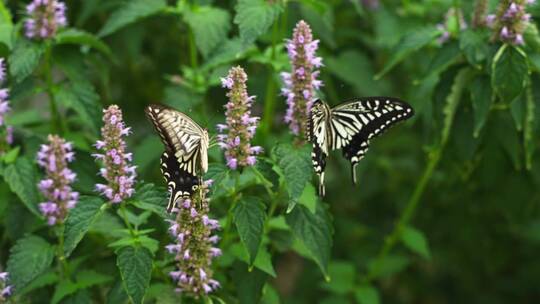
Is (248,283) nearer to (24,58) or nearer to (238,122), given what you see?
(238,122)

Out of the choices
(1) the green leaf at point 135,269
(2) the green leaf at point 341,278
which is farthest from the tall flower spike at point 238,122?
(2) the green leaf at point 341,278

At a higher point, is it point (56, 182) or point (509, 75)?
point (509, 75)

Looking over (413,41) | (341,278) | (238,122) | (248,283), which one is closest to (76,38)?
(238,122)

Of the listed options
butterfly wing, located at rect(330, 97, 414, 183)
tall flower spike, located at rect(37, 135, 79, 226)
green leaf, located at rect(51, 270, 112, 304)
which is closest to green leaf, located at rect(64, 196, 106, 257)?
tall flower spike, located at rect(37, 135, 79, 226)

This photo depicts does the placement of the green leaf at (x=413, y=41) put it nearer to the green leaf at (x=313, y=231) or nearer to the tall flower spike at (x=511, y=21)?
the tall flower spike at (x=511, y=21)

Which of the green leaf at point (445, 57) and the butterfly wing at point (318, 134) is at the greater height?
the green leaf at point (445, 57)

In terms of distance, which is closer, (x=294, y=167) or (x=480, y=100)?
(x=294, y=167)

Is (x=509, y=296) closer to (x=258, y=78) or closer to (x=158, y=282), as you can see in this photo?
(x=258, y=78)
